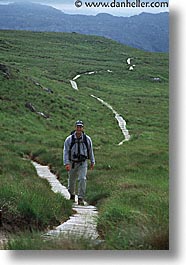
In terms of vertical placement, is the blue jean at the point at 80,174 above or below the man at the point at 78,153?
below

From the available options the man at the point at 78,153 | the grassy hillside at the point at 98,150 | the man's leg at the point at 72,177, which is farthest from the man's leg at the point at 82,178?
the grassy hillside at the point at 98,150

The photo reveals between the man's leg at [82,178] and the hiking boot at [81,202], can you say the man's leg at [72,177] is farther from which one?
the hiking boot at [81,202]

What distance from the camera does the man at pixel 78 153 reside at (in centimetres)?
833

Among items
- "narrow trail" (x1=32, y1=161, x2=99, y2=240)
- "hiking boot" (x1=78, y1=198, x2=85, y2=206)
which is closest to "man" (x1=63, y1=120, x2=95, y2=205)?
"hiking boot" (x1=78, y1=198, x2=85, y2=206)

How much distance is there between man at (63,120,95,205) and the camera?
833cm

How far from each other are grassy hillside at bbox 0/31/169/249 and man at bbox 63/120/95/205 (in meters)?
0.46

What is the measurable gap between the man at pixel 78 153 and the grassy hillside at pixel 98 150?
461 millimetres

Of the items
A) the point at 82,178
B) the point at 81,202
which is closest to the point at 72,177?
the point at 82,178

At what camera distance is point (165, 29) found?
263 inches

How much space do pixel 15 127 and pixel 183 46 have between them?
1329cm

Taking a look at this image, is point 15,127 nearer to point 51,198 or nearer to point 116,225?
point 51,198

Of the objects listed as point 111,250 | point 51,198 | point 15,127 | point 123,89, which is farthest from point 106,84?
point 111,250

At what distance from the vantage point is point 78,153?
852cm

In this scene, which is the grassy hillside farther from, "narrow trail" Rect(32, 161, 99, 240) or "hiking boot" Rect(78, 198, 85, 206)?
"hiking boot" Rect(78, 198, 85, 206)
